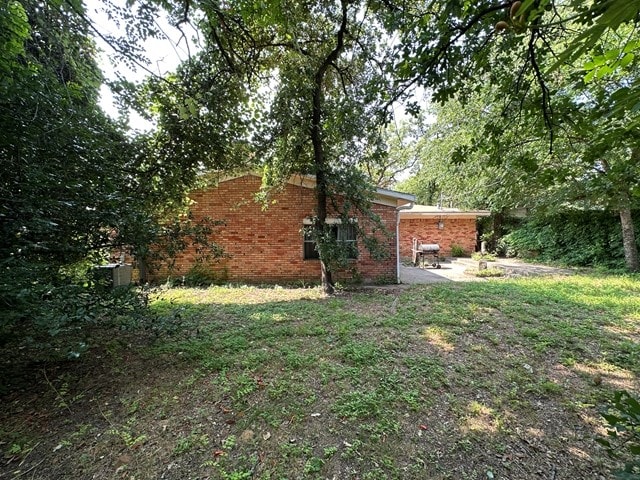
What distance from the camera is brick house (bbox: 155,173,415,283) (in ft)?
30.9

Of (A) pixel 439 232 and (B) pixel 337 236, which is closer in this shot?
(B) pixel 337 236

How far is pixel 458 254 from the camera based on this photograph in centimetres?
1667

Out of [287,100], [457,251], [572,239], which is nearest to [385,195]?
[287,100]

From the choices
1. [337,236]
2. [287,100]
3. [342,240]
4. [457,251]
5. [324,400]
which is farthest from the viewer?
[457,251]

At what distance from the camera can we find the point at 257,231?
9508 millimetres

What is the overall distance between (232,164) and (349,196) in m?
2.95

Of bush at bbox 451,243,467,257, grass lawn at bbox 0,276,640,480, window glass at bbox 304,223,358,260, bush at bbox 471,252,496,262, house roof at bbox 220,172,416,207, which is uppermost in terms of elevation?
house roof at bbox 220,172,416,207

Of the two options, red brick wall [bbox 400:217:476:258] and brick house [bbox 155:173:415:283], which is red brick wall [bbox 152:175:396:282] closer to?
brick house [bbox 155:173:415:283]

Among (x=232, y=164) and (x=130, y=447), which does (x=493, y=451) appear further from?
(x=232, y=164)

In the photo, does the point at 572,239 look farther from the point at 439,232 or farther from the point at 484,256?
the point at 439,232

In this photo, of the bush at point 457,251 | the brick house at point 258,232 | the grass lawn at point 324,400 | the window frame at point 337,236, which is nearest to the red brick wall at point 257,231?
the brick house at point 258,232

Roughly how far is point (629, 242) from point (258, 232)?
13.4m

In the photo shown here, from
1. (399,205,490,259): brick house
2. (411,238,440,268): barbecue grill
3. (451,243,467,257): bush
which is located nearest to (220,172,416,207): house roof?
(411,238,440,268): barbecue grill

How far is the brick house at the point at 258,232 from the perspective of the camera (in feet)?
30.9
